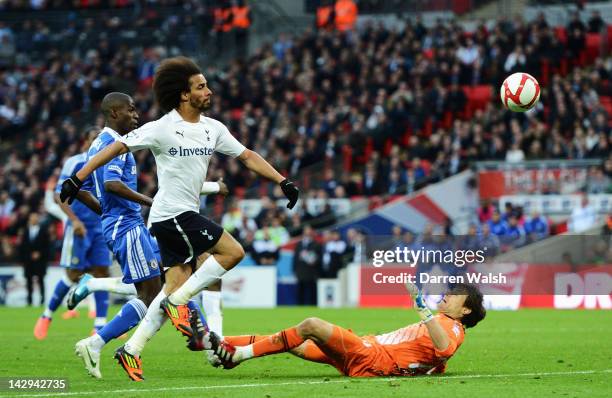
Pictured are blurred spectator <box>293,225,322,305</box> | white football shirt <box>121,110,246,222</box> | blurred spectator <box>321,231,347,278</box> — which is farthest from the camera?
blurred spectator <box>293,225,322,305</box>

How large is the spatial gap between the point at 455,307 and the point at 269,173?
193 cm

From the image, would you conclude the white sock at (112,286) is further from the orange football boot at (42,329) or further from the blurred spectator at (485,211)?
the blurred spectator at (485,211)

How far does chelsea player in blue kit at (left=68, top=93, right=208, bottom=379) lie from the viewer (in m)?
10.1

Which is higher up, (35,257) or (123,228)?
(123,228)

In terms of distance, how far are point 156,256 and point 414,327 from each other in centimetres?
276

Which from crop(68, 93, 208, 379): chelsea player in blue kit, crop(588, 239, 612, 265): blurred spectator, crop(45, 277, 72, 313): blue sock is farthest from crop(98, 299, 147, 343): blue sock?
crop(588, 239, 612, 265): blurred spectator

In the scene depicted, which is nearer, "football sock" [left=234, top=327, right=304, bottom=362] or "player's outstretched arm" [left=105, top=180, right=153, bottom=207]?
"football sock" [left=234, top=327, right=304, bottom=362]

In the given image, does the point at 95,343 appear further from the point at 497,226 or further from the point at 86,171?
the point at 497,226

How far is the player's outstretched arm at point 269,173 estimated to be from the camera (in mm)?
9617

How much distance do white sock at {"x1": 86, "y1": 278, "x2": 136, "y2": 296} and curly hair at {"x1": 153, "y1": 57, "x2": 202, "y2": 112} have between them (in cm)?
318

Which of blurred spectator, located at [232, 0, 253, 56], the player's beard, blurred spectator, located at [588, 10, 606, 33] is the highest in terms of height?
blurred spectator, located at [232, 0, 253, 56]

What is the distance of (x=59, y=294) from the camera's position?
15602 mm

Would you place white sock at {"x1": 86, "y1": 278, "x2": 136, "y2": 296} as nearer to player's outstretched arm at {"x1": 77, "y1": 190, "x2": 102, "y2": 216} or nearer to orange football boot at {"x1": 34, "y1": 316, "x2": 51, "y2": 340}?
player's outstretched arm at {"x1": 77, "y1": 190, "x2": 102, "y2": 216}

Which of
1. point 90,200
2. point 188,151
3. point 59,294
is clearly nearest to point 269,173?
point 188,151
